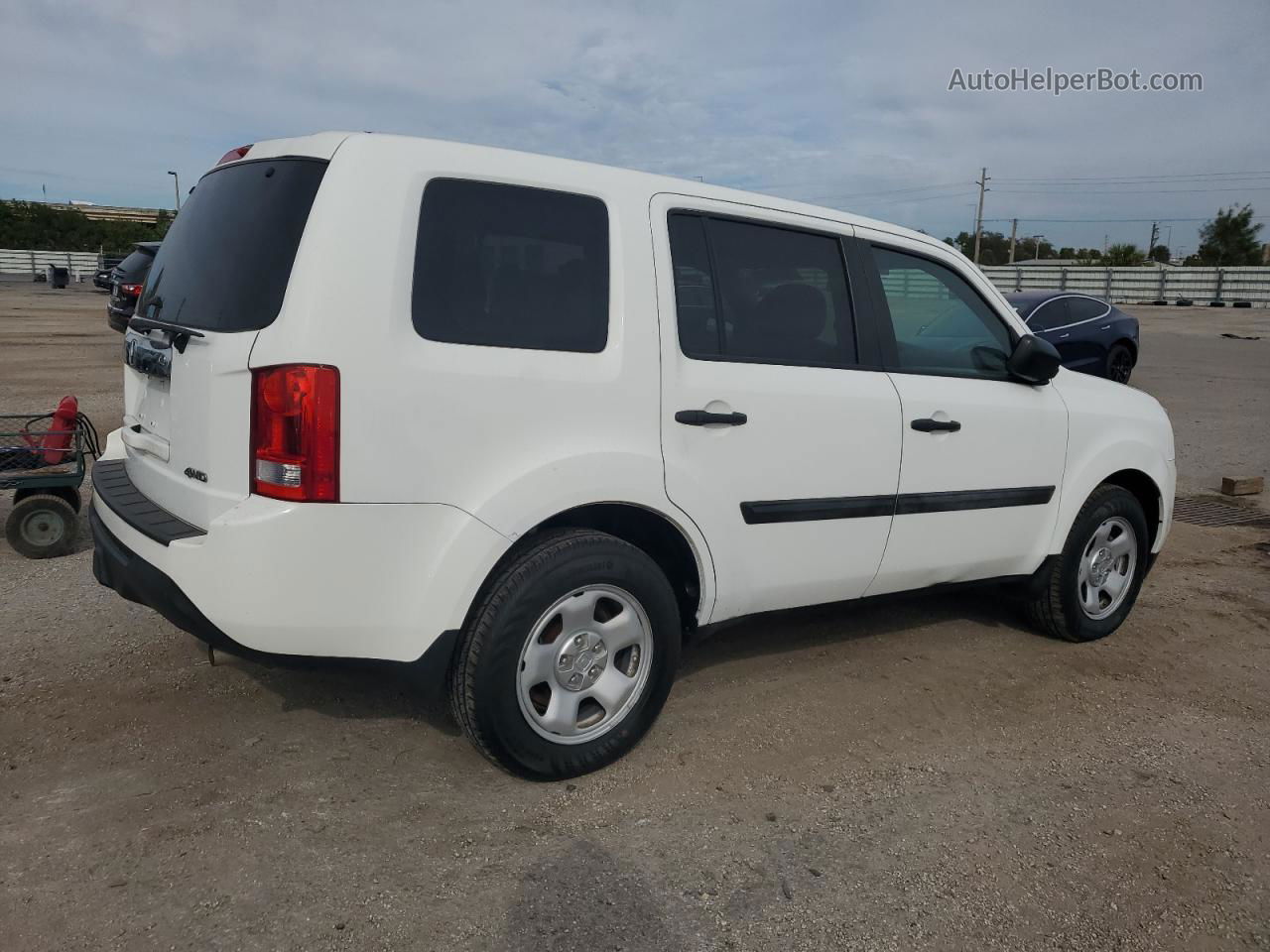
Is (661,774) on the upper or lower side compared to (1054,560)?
lower

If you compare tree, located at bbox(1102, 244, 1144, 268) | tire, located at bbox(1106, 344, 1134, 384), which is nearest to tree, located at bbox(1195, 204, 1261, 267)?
tree, located at bbox(1102, 244, 1144, 268)

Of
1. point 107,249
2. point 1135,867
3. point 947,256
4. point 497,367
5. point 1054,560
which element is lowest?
point 1135,867

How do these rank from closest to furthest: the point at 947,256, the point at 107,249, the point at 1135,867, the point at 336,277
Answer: the point at 336,277
the point at 1135,867
the point at 947,256
the point at 107,249

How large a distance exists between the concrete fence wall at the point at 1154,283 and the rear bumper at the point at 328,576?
44.0 metres

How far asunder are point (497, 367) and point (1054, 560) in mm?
2834

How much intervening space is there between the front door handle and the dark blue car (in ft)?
33.6

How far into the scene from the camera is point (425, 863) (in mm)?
2637

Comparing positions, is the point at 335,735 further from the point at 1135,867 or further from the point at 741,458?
the point at 1135,867

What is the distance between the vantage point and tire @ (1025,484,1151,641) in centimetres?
439

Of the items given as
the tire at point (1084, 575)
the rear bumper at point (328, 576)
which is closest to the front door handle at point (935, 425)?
the tire at point (1084, 575)

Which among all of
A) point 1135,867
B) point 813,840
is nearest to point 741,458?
point 813,840

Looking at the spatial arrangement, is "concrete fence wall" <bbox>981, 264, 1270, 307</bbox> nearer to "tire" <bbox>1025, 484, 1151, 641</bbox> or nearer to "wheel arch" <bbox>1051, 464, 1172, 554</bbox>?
"wheel arch" <bbox>1051, 464, 1172, 554</bbox>

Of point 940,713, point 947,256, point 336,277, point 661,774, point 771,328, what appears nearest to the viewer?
point 336,277

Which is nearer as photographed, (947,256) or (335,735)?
(335,735)
